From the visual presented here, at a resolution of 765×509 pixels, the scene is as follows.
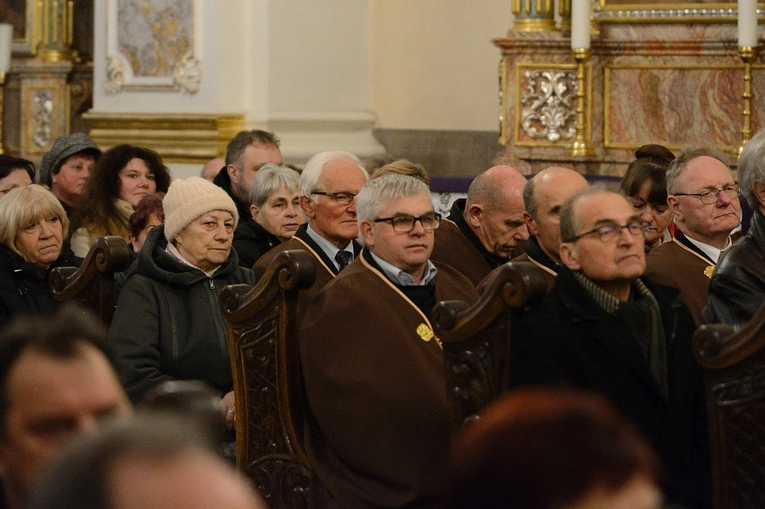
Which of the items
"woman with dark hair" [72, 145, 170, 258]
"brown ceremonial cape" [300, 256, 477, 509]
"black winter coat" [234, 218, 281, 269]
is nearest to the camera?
"brown ceremonial cape" [300, 256, 477, 509]

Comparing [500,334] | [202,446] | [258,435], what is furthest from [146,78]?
[202,446]

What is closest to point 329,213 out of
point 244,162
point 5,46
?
point 244,162

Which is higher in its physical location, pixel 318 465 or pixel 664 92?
pixel 664 92

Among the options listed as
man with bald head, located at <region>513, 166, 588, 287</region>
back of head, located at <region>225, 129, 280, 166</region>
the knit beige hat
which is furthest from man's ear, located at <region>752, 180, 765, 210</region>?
back of head, located at <region>225, 129, 280, 166</region>

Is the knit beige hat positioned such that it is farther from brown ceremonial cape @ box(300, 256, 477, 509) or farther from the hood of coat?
brown ceremonial cape @ box(300, 256, 477, 509)

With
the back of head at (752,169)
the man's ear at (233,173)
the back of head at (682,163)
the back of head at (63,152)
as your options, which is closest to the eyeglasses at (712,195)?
the back of head at (682,163)

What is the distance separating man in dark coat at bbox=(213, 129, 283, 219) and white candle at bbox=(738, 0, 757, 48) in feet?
9.85

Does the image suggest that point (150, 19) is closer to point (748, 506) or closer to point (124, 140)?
point (124, 140)

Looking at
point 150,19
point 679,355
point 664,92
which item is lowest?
point 679,355

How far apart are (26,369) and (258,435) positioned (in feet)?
9.22

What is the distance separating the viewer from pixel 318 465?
4297 mm

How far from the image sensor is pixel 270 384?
444 cm

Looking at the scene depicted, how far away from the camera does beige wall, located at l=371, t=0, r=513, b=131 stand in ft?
35.7

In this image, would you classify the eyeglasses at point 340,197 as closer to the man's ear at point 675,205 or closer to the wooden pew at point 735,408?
the man's ear at point 675,205
